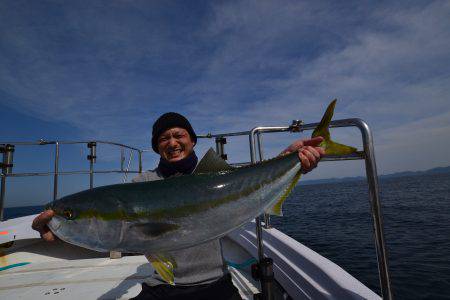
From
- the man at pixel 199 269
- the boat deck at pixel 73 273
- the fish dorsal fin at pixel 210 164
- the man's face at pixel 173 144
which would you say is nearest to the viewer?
the fish dorsal fin at pixel 210 164

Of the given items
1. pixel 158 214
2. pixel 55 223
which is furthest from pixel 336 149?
pixel 55 223

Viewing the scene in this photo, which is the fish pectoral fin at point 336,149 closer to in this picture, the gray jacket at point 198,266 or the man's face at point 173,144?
the gray jacket at point 198,266

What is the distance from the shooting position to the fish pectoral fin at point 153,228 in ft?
6.91

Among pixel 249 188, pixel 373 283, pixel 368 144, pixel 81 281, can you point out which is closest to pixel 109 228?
pixel 249 188

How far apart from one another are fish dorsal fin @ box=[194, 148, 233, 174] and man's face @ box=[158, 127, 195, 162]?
1.01 metres

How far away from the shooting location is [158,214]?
2.14 metres

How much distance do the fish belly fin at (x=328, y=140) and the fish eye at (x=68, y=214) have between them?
2.45 metres

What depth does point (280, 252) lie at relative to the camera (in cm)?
413

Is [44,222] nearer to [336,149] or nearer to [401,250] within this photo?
[336,149]

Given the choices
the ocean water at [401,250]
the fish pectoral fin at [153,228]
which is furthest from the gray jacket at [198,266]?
the ocean water at [401,250]

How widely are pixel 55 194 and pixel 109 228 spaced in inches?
234

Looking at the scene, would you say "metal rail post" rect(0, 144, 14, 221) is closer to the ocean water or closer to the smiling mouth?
the smiling mouth

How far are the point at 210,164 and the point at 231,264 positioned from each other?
1584 millimetres

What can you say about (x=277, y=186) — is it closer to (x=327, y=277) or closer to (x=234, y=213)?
(x=234, y=213)
